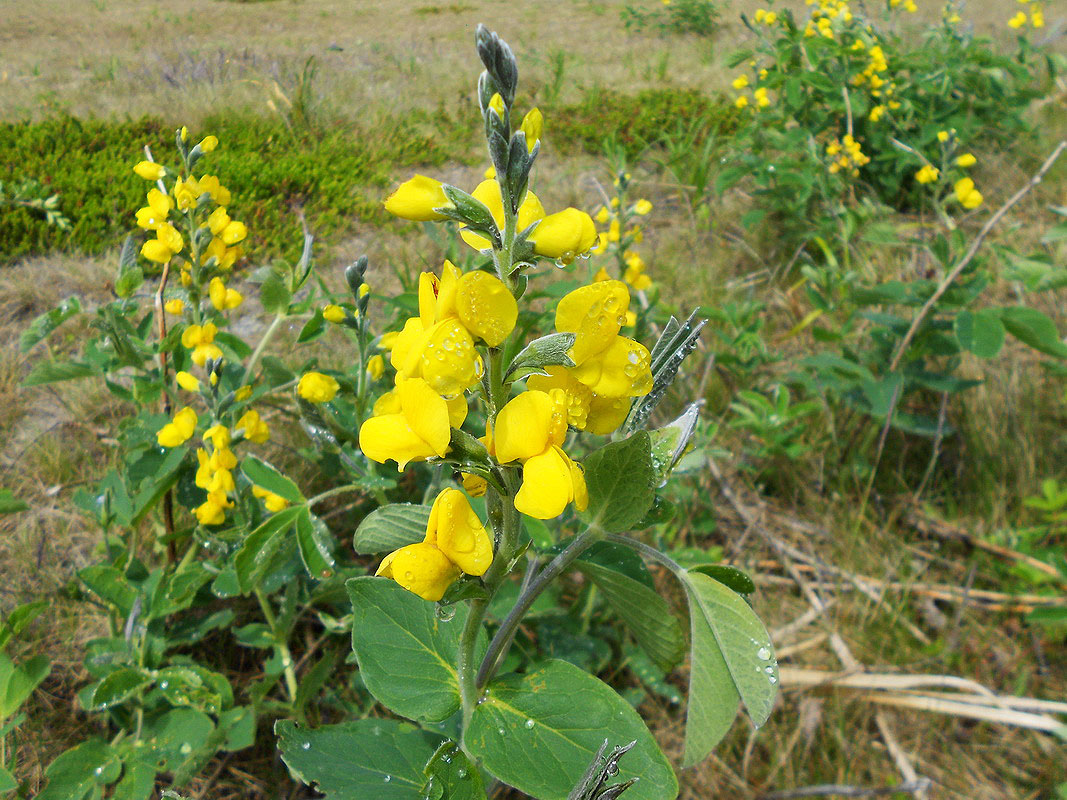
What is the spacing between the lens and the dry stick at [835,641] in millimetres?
1304

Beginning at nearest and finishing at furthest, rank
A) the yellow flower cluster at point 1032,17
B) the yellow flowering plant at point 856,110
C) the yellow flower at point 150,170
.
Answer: the yellow flower at point 150,170, the yellow flowering plant at point 856,110, the yellow flower cluster at point 1032,17

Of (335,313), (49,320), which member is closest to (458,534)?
(335,313)

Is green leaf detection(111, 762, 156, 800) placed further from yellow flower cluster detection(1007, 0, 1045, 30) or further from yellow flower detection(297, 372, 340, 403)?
yellow flower cluster detection(1007, 0, 1045, 30)

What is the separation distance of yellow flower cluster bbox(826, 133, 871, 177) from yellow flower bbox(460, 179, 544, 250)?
2.94m

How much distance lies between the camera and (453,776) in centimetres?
64

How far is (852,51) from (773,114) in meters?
0.47

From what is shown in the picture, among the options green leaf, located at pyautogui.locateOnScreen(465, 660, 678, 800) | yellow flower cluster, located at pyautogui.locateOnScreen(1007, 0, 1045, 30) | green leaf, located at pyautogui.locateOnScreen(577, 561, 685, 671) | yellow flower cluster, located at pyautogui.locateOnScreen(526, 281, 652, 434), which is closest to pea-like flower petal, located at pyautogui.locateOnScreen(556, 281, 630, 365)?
yellow flower cluster, located at pyautogui.locateOnScreen(526, 281, 652, 434)

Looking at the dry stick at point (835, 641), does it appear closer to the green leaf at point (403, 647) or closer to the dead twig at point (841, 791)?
the dead twig at point (841, 791)

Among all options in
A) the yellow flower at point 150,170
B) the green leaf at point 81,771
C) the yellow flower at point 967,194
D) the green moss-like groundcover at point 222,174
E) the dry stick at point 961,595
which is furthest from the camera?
the green moss-like groundcover at point 222,174

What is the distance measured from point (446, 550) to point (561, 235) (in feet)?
0.92

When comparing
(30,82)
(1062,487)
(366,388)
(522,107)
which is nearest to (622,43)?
(522,107)

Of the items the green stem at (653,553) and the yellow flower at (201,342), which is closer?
the green stem at (653,553)

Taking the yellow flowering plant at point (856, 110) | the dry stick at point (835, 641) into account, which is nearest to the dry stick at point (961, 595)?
the dry stick at point (835, 641)

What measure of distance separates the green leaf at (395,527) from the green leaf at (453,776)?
20cm
